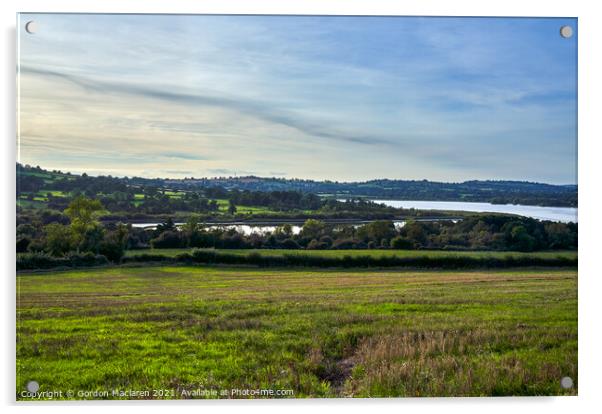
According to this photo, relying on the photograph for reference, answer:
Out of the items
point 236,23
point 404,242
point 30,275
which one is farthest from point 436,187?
point 30,275

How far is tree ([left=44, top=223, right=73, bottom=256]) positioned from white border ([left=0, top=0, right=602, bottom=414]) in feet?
1.02

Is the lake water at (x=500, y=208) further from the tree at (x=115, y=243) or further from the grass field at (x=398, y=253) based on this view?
→ the tree at (x=115, y=243)

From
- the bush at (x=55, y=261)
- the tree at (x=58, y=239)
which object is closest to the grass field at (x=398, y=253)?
the bush at (x=55, y=261)

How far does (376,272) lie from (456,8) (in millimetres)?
2664

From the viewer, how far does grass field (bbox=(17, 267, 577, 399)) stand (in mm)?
4902

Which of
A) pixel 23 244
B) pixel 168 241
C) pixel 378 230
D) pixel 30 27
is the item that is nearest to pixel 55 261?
pixel 23 244

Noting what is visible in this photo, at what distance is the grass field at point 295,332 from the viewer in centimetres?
490

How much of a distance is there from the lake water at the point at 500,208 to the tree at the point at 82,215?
2671mm

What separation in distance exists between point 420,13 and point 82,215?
12.2 ft

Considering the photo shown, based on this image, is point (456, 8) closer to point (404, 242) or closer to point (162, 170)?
point (404, 242)

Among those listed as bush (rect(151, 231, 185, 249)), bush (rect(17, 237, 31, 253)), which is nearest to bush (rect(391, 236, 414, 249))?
bush (rect(151, 231, 185, 249))

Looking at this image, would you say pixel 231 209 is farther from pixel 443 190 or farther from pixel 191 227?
pixel 443 190

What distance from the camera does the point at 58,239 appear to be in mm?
5070

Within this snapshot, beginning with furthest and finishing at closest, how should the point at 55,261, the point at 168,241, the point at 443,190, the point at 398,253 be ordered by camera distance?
the point at 398,253, the point at 443,190, the point at 168,241, the point at 55,261
